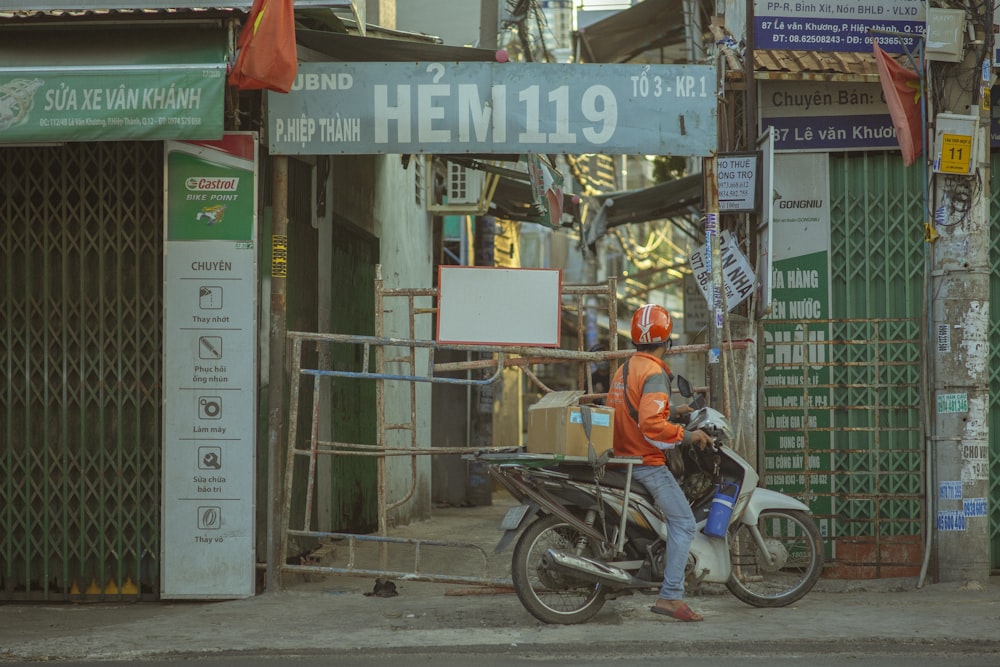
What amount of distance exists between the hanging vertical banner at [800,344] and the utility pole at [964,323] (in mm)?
970

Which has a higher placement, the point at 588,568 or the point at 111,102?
the point at 111,102

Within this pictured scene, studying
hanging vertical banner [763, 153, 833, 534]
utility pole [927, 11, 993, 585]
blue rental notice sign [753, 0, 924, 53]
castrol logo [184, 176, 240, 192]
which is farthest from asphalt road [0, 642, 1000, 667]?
blue rental notice sign [753, 0, 924, 53]

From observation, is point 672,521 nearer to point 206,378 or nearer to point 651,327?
point 651,327

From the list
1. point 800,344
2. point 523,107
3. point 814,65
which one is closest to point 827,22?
point 814,65

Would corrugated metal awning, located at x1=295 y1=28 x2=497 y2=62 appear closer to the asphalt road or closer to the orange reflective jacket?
the orange reflective jacket

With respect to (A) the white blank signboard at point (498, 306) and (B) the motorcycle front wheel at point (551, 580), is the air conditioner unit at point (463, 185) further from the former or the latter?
(B) the motorcycle front wheel at point (551, 580)

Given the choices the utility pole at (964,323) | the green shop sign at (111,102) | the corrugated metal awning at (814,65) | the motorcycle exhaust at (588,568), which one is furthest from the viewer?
the corrugated metal awning at (814,65)

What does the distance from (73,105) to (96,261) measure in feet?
4.05

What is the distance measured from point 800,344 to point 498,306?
8.08 ft

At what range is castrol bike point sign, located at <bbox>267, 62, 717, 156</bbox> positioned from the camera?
8680 mm

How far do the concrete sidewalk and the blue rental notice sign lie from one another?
3969mm

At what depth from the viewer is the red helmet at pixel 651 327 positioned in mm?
7672

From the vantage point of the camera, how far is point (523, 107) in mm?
8680

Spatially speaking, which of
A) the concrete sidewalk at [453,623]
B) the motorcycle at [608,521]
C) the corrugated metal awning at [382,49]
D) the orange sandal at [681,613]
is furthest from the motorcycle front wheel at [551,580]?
the corrugated metal awning at [382,49]
